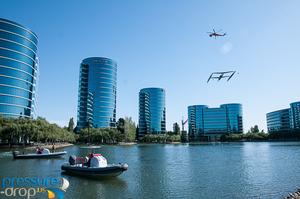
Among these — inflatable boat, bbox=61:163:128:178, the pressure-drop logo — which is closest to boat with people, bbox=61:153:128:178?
inflatable boat, bbox=61:163:128:178

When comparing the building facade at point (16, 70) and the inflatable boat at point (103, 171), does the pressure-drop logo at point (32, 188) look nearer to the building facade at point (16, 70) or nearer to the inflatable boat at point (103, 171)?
the inflatable boat at point (103, 171)

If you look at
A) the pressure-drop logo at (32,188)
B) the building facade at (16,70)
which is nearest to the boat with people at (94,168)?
the pressure-drop logo at (32,188)

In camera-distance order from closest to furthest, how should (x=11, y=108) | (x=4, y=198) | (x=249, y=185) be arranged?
(x=4, y=198)
(x=249, y=185)
(x=11, y=108)

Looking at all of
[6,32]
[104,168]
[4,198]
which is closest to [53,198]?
[4,198]

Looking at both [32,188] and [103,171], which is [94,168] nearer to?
[103,171]

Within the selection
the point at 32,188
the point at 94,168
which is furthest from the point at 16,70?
the point at 32,188

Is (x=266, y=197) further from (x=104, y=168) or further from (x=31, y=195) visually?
(x=31, y=195)
